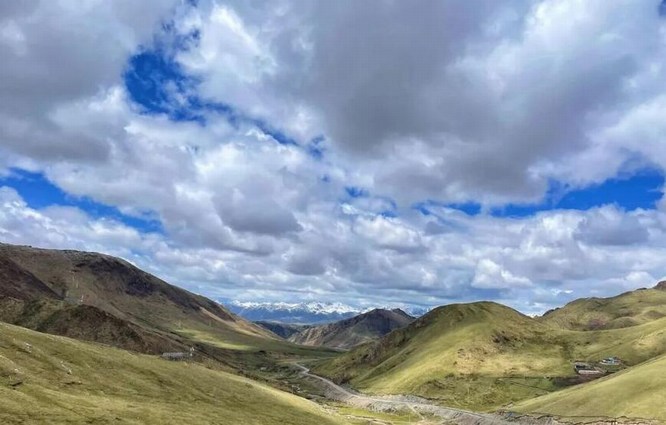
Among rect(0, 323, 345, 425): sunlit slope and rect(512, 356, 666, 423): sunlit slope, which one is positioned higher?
rect(512, 356, 666, 423): sunlit slope

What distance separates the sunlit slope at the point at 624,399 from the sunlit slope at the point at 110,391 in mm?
69686

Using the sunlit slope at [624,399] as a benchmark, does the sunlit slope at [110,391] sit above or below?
below

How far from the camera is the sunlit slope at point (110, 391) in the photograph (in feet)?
212

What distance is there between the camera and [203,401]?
343 feet

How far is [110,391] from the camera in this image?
86000mm

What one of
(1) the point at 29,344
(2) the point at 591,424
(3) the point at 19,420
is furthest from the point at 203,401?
(2) the point at 591,424

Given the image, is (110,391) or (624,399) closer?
(110,391)

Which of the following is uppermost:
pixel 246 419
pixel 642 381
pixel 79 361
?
pixel 642 381

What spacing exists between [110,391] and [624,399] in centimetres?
12621

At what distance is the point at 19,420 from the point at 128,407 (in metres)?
21.6

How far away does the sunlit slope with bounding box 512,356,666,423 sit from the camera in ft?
432

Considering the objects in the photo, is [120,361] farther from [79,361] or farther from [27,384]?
[27,384]

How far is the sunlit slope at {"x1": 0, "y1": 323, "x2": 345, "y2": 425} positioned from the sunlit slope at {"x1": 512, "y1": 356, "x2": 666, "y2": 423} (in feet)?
229

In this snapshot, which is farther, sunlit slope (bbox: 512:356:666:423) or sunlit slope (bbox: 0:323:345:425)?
sunlit slope (bbox: 512:356:666:423)
